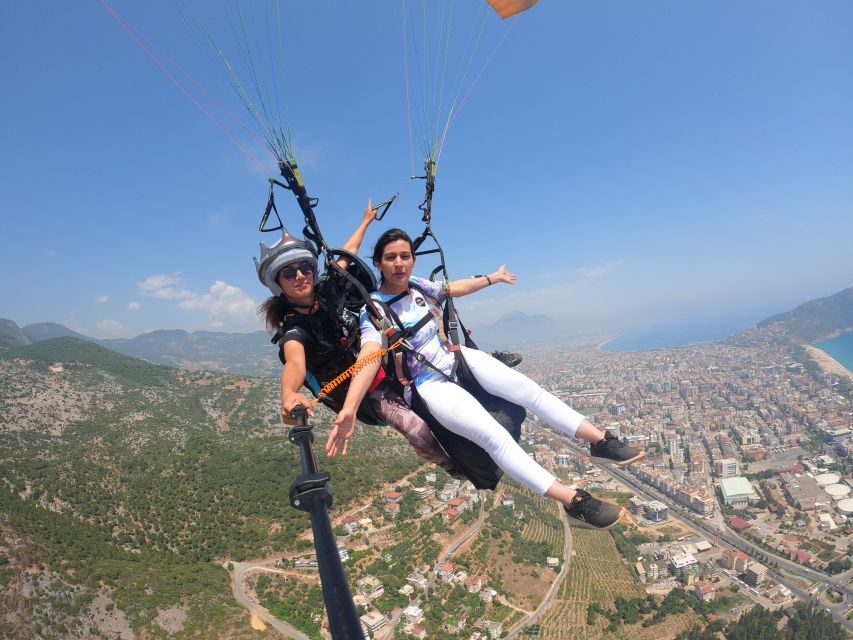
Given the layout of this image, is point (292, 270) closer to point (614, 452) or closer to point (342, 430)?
point (342, 430)

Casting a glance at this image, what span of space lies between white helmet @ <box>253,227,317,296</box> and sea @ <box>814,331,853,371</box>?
324ft

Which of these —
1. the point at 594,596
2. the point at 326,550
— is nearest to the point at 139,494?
the point at 594,596

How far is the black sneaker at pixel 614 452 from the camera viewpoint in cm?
310

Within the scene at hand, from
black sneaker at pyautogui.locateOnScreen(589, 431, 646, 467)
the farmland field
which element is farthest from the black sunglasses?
the farmland field

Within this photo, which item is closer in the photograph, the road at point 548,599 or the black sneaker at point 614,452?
the black sneaker at point 614,452

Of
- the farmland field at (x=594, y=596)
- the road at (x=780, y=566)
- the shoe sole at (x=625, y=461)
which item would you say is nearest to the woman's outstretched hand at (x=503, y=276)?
the shoe sole at (x=625, y=461)

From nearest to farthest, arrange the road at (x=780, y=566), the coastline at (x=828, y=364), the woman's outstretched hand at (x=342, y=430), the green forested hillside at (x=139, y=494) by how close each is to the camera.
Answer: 1. the woman's outstretched hand at (x=342, y=430)
2. the green forested hillside at (x=139, y=494)
3. the road at (x=780, y=566)
4. the coastline at (x=828, y=364)

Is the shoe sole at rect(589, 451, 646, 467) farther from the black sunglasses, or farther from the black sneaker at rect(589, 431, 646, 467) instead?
the black sunglasses

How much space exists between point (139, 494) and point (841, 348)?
12266 cm

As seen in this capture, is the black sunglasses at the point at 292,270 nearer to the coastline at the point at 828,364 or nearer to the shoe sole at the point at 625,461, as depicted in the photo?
the shoe sole at the point at 625,461

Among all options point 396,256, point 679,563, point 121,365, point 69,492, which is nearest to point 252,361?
point 121,365

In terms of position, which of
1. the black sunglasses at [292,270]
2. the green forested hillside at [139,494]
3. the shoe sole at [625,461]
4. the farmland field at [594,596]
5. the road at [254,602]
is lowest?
the farmland field at [594,596]

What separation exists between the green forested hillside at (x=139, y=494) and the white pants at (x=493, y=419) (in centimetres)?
1847

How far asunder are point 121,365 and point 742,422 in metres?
75.8
